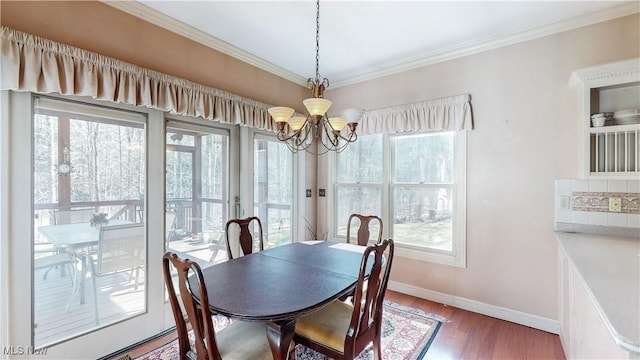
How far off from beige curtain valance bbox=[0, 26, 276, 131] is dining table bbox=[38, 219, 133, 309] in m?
0.91

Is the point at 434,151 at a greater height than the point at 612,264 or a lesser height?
greater

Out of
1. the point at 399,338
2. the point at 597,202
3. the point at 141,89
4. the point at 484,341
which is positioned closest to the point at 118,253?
the point at 141,89

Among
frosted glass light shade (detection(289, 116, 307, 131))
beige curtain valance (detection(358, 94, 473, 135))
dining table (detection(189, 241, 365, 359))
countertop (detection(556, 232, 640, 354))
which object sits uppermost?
beige curtain valance (detection(358, 94, 473, 135))

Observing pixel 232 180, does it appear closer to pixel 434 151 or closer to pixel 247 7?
pixel 247 7

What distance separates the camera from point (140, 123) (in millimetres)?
2240

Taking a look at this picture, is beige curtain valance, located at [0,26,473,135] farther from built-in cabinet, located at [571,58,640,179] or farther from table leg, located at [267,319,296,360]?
table leg, located at [267,319,296,360]

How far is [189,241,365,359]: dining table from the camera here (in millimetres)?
1271

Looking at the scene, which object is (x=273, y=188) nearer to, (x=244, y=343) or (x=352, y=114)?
(x=352, y=114)

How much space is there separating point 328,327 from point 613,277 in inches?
55.8

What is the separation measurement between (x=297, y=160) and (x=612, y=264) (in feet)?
10.1

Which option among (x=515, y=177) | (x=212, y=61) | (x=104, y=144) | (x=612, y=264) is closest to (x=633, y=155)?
(x=515, y=177)

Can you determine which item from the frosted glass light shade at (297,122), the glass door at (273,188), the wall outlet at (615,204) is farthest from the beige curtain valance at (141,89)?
the wall outlet at (615,204)

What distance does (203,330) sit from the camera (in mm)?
1316

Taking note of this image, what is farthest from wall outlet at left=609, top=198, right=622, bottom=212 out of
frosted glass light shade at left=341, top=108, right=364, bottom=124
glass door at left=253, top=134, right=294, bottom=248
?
glass door at left=253, top=134, right=294, bottom=248
